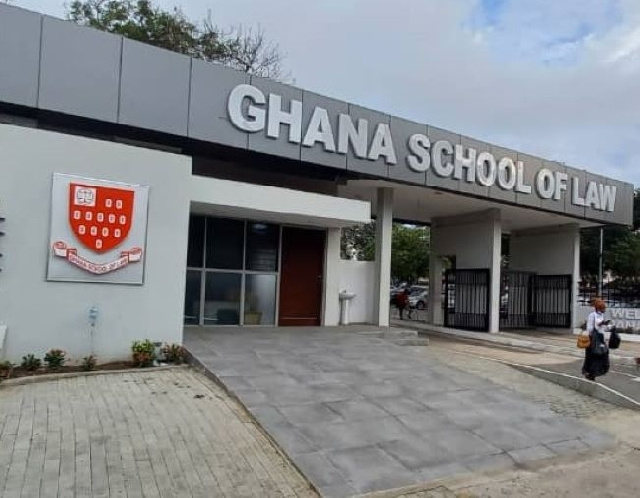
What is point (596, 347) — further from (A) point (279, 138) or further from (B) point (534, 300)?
(B) point (534, 300)

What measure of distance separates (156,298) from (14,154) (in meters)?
3.15

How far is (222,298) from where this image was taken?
1465 cm

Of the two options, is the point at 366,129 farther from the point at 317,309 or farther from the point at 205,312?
the point at 205,312

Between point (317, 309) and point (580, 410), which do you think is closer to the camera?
point (580, 410)

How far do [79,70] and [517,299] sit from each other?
18043 mm

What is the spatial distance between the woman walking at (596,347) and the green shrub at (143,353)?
24.3 ft

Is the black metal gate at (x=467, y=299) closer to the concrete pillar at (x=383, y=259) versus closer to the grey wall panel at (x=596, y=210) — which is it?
the grey wall panel at (x=596, y=210)

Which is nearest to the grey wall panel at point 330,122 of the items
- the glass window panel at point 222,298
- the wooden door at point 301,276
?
the wooden door at point 301,276

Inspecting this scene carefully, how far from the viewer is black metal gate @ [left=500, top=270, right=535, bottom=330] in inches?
913

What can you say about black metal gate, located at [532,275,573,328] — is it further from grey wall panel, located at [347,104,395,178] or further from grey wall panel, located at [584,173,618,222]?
grey wall panel, located at [347,104,395,178]

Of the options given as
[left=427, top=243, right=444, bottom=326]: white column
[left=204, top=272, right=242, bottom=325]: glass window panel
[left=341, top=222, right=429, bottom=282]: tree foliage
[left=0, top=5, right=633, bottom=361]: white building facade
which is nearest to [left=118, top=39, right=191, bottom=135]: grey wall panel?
[left=0, top=5, right=633, bottom=361]: white building facade

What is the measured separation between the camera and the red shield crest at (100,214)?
9.80 m

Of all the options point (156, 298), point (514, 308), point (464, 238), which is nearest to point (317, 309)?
point (156, 298)

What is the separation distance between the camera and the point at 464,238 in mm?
21609
